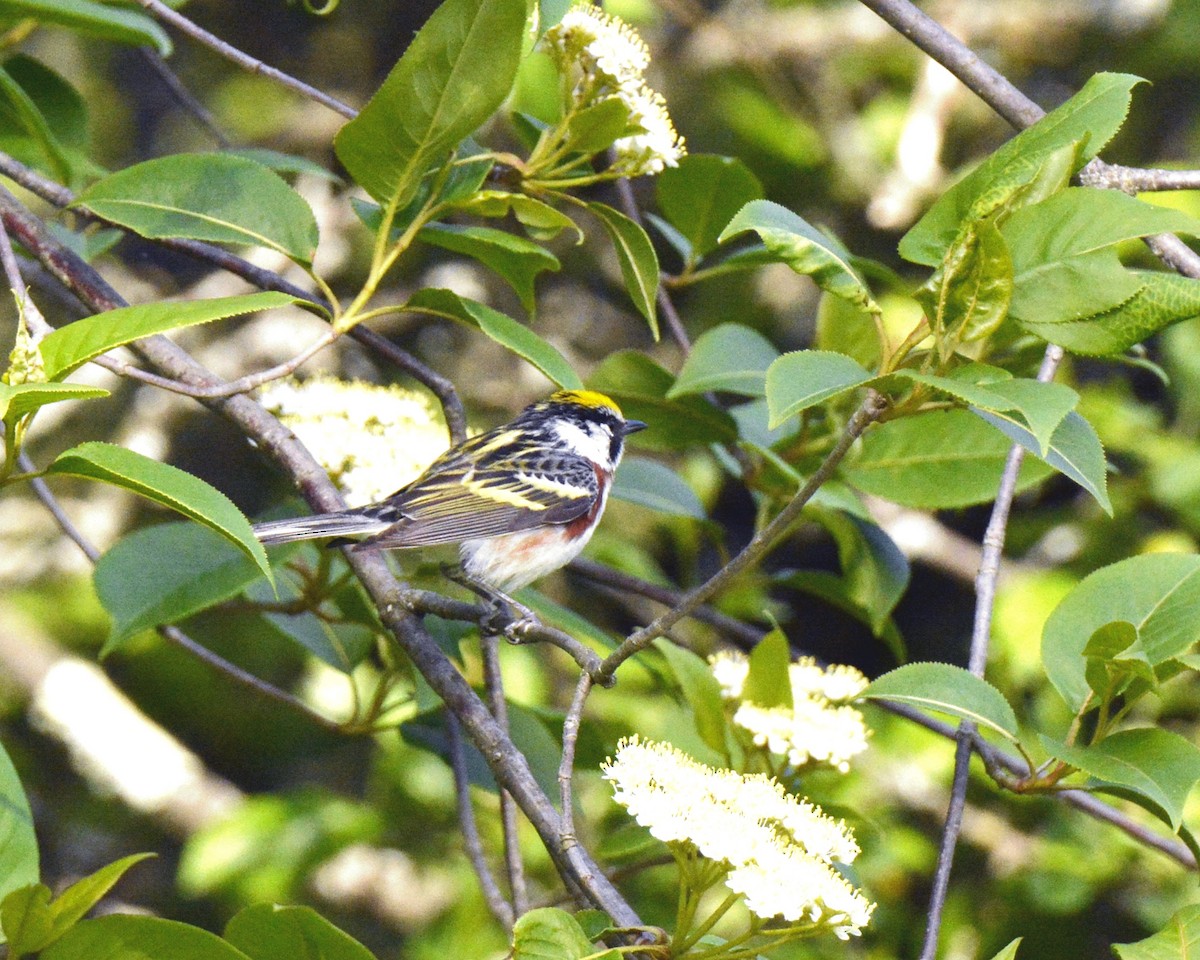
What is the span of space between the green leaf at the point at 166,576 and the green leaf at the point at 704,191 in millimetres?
1168

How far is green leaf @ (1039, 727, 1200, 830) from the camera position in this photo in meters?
1.77

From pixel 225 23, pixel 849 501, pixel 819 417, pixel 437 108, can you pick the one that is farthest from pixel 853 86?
pixel 437 108

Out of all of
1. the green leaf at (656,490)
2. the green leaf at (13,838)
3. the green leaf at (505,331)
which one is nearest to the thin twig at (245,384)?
the green leaf at (505,331)

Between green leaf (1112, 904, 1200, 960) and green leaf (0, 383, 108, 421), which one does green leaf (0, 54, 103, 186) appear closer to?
green leaf (0, 383, 108, 421)

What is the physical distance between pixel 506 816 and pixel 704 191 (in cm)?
141

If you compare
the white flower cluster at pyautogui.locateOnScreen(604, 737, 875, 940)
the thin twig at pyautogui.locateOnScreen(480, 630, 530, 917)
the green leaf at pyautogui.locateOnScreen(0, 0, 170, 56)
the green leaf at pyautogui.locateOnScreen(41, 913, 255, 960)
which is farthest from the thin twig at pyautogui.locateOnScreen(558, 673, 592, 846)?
the green leaf at pyautogui.locateOnScreen(0, 0, 170, 56)

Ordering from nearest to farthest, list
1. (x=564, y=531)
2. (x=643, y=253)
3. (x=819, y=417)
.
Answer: (x=643, y=253), (x=819, y=417), (x=564, y=531)

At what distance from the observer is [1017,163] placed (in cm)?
160

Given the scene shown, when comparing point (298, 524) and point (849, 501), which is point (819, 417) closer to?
point (849, 501)

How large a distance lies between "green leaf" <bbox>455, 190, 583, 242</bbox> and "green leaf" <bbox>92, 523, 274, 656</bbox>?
2.44 feet

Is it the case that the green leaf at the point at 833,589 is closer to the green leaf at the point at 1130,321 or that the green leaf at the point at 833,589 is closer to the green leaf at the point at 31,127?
the green leaf at the point at 1130,321

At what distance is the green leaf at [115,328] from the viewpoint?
5.20 ft

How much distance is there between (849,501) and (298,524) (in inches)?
39.7

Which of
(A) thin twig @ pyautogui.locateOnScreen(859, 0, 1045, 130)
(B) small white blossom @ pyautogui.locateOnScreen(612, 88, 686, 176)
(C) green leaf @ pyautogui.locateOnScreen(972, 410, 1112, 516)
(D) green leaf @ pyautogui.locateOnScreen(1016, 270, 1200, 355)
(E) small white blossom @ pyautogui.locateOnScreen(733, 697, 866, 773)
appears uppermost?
(A) thin twig @ pyautogui.locateOnScreen(859, 0, 1045, 130)
